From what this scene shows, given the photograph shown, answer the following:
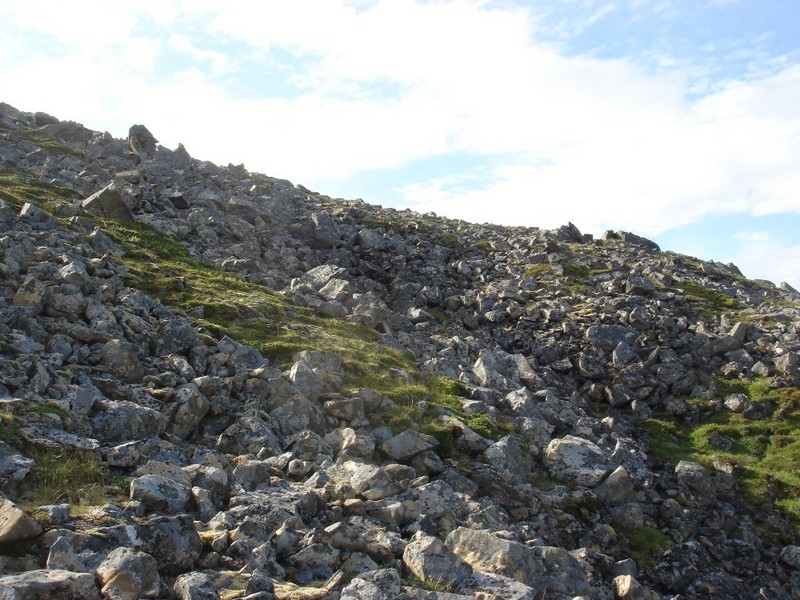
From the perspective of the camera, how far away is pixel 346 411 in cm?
1675

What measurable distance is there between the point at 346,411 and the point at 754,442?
58.8 ft

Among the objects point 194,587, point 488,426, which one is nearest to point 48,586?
point 194,587

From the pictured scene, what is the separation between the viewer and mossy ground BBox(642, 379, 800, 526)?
22.5 m

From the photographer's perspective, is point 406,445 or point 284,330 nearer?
point 406,445

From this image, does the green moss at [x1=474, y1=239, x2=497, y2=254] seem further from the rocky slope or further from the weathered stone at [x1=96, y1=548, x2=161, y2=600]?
the weathered stone at [x1=96, y1=548, x2=161, y2=600]

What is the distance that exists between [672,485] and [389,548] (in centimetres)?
1363

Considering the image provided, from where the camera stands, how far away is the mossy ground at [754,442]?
22.5 meters

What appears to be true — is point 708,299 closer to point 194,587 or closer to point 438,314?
point 438,314

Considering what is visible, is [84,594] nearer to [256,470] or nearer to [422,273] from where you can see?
[256,470]

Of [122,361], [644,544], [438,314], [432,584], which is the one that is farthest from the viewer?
[438,314]

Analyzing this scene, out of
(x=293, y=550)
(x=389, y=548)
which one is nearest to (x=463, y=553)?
(x=389, y=548)

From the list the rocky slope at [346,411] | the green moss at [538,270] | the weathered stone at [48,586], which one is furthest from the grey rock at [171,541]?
the green moss at [538,270]

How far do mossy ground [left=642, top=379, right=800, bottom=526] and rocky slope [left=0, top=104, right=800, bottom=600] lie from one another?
6.9 inches

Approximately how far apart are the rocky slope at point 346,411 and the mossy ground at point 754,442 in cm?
18
